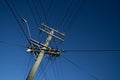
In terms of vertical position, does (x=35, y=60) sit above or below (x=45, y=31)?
below

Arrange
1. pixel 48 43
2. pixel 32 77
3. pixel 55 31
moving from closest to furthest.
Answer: pixel 32 77, pixel 48 43, pixel 55 31

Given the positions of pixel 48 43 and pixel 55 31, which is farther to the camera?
pixel 55 31

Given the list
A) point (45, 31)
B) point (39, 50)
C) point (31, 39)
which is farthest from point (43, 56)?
point (45, 31)

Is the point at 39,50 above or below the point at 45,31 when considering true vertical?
below

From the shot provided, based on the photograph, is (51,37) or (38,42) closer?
(38,42)

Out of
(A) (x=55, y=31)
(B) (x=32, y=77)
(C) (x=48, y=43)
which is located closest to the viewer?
(B) (x=32, y=77)

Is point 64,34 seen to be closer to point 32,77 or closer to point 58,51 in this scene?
point 58,51

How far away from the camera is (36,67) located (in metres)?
13.6

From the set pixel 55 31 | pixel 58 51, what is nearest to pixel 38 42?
pixel 58 51

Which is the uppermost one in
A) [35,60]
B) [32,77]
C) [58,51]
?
[58,51]

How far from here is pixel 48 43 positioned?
613 inches

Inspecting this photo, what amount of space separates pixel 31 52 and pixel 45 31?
233 cm

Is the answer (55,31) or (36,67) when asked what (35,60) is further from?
(55,31)

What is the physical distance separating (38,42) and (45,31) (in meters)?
1.74
